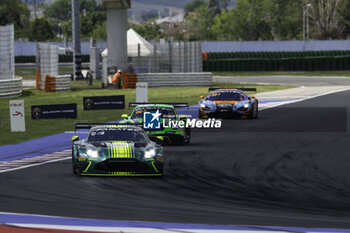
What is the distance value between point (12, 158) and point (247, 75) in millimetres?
56405

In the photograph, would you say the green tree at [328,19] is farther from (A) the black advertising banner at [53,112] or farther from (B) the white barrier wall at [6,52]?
(A) the black advertising banner at [53,112]

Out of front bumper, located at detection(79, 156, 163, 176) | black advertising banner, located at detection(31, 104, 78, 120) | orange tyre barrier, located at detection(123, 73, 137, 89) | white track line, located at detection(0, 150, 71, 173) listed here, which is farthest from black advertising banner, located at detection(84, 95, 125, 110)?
front bumper, located at detection(79, 156, 163, 176)

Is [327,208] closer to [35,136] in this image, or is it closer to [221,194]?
[221,194]

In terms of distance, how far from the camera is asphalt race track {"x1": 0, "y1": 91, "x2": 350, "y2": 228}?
39.4ft

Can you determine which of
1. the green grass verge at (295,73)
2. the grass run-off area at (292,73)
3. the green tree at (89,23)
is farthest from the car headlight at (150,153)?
the green tree at (89,23)

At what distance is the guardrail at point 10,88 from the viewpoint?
41.6 meters

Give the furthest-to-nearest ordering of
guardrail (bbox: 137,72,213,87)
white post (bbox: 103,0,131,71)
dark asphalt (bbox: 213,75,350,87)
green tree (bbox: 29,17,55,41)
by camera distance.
Answer: green tree (bbox: 29,17,55,41)
dark asphalt (bbox: 213,75,350,87)
white post (bbox: 103,0,131,71)
guardrail (bbox: 137,72,213,87)

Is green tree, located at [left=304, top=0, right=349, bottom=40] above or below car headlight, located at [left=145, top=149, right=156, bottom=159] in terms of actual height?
above

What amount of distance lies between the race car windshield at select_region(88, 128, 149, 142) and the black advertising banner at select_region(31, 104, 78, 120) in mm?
12638

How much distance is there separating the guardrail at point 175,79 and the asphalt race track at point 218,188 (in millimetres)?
29232

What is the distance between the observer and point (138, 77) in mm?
52188

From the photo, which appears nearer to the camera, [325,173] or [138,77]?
[325,173]

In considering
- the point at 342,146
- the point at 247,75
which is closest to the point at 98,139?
the point at 342,146

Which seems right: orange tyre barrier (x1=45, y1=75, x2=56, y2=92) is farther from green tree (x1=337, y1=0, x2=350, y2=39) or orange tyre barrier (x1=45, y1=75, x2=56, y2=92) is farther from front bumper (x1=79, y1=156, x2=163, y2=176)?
green tree (x1=337, y1=0, x2=350, y2=39)
